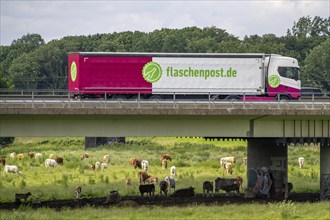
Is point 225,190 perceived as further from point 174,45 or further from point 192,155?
point 174,45

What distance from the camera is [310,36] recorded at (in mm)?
185750

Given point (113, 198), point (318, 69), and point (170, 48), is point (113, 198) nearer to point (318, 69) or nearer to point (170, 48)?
point (318, 69)

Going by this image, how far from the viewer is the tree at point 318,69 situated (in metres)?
138

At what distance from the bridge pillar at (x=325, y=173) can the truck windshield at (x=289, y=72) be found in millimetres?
10207

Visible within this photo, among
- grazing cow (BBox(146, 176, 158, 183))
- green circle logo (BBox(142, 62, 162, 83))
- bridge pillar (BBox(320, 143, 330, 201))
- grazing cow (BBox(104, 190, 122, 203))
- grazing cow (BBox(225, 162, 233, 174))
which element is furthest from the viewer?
grazing cow (BBox(225, 162, 233, 174))

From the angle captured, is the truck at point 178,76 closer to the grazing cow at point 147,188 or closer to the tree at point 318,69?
the grazing cow at point 147,188

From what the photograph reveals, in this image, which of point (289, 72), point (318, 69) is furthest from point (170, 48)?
point (289, 72)

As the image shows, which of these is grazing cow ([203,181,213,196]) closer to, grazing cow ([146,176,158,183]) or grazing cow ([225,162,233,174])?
grazing cow ([146,176,158,183])

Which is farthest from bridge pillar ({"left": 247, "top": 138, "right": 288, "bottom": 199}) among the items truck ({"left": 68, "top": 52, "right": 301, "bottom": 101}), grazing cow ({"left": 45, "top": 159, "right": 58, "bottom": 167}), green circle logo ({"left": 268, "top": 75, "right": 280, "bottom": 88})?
grazing cow ({"left": 45, "top": 159, "right": 58, "bottom": 167})

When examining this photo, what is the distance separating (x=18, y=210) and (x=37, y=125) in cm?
468

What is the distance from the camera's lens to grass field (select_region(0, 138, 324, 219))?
4312cm

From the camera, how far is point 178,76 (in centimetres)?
5872

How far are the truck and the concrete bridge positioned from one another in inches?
341

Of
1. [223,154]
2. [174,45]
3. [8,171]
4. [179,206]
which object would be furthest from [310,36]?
[179,206]
